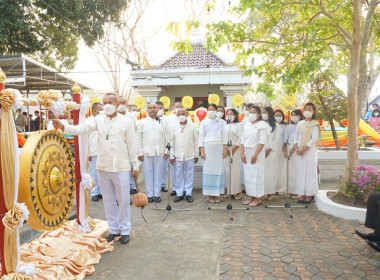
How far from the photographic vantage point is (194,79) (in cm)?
1288

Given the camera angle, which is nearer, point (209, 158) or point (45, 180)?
point (45, 180)

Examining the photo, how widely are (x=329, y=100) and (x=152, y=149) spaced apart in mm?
4702

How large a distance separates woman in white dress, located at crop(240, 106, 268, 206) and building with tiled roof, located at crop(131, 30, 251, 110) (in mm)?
6380

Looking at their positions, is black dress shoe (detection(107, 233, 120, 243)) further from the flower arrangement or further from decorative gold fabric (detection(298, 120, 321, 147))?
the flower arrangement

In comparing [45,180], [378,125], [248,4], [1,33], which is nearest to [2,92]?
[45,180]

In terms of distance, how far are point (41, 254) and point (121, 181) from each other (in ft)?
4.21

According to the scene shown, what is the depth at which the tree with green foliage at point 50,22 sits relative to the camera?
12.4 metres

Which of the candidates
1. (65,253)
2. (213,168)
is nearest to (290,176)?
(213,168)

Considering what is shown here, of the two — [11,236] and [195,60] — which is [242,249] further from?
[195,60]

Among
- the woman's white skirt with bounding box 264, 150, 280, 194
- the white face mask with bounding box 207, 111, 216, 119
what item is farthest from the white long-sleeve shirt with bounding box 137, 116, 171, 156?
the woman's white skirt with bounding box 264, 150, 280, 194

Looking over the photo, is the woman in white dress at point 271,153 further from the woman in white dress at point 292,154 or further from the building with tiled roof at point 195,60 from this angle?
the building with tiled roof at point 195,60

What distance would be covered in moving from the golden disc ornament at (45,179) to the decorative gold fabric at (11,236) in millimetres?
203

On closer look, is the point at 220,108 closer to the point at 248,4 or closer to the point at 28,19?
the point at 248,4

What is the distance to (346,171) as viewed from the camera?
5953 mm
